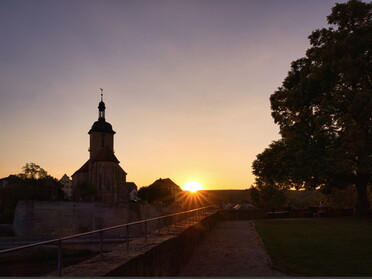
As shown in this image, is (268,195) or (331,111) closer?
→ (331,111)

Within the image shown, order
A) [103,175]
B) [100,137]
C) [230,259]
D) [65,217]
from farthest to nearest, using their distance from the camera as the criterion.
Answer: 1. [100,137]
2. [103,175]
3. [65,217]
4. [230,259]

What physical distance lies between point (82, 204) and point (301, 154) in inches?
1637

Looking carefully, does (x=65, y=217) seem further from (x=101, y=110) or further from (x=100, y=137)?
(x=101, y=110)

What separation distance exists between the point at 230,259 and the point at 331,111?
709 inches

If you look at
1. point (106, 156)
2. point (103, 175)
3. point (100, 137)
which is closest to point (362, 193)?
point (103, 175)

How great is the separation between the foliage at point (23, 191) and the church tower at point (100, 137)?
14.3 m

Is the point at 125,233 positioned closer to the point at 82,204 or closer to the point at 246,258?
the point at 246,258

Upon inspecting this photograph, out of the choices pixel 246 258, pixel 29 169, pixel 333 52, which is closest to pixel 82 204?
pixel 29 169

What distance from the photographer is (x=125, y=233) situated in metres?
8.12

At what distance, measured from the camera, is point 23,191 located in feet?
232

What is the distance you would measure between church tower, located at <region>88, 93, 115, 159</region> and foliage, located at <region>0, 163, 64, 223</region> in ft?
46.9

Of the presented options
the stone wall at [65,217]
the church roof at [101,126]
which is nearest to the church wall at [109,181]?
the church roof at [101,126]

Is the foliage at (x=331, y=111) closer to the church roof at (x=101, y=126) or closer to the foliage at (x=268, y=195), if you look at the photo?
the foliage at (x=268, y=195)

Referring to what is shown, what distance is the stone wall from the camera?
183 ft
